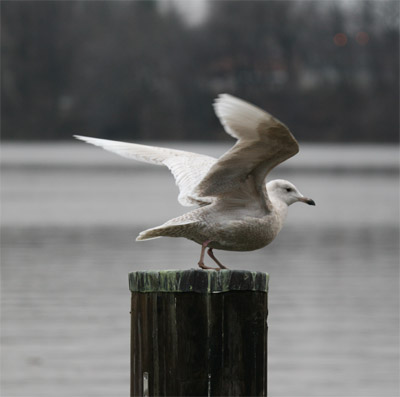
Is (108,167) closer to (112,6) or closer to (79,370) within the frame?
(112,6)

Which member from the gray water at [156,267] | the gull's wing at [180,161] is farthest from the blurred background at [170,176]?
the gull's wing at [180,161]

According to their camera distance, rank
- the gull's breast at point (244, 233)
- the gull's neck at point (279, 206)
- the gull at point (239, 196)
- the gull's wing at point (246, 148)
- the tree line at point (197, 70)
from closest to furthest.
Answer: the gull's wing at point (246, 148) → the gull at point (239, 196) → the gull's breast at point (244, 233) → the gull's neck at point (279, 206) → the tree line at point (197, 70)

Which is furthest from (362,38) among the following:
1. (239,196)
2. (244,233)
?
(244,233)

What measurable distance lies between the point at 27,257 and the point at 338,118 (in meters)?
60.5

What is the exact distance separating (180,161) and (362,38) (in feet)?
285

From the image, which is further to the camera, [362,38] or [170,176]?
[362,38]

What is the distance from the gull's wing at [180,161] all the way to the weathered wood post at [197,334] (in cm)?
123

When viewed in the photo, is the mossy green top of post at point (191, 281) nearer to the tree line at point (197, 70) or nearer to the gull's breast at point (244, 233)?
the gull's breast at point (244, 233)

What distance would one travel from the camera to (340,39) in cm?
9469

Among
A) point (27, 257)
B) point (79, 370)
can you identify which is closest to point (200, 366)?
point (79, 370)

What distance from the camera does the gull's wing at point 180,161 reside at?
20.2 ft

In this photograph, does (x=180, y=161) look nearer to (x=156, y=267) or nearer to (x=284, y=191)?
(x=284, y=191)

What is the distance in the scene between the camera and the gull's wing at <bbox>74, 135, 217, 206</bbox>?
20.2ft

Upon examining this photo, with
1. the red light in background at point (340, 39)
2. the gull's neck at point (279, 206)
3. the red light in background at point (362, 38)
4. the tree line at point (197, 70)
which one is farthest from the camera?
the red light in background at point (340, 39)
